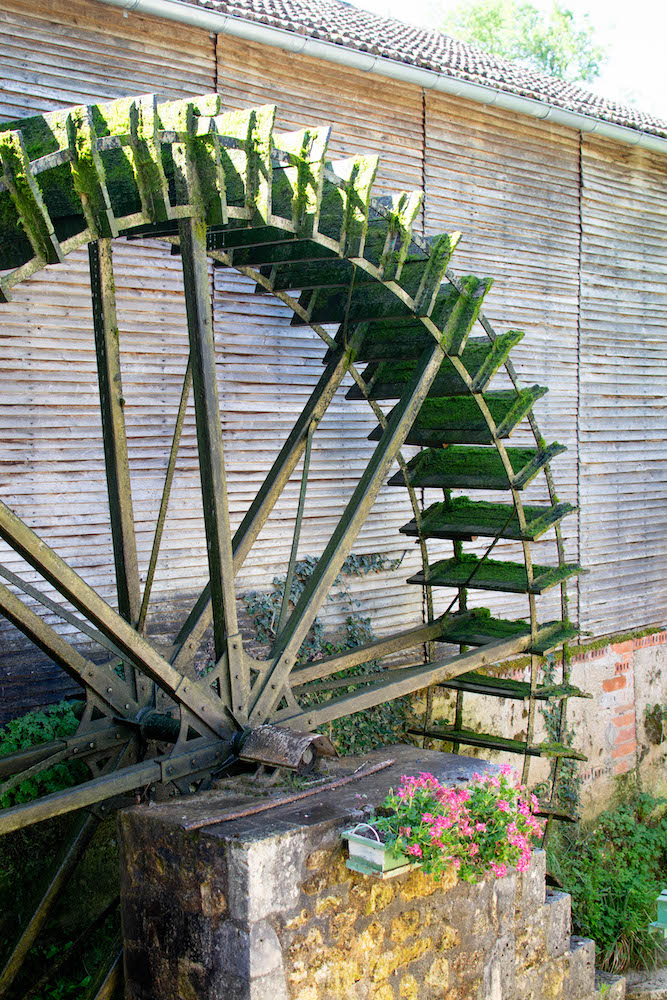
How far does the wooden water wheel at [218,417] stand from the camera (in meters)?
3.90

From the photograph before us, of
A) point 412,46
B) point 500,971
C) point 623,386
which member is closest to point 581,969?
point 500,971

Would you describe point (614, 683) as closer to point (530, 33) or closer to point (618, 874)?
point (618, 874)

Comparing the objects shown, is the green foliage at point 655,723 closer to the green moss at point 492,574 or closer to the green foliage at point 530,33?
the green moss at point 492,574

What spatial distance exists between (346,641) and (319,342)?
2.07 metres

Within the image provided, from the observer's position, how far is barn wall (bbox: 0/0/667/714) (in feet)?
18.1

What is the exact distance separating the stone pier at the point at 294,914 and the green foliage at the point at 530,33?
24509 millimetres

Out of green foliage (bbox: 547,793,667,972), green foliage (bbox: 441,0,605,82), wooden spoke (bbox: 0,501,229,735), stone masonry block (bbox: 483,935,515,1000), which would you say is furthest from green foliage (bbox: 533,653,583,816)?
green foliage (bbox: 441,0,605,82)

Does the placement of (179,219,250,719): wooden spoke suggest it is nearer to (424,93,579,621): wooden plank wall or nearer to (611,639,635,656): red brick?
(424,93,579,621): wooden plank wall

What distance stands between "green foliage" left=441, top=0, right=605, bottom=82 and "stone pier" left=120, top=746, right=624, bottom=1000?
24.5m

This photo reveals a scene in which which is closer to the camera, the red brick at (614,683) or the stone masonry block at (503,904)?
the stone masonry block at (503,904)

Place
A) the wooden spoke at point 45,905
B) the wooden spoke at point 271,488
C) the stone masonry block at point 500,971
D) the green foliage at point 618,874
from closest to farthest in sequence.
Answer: the wooden spoke at point 45,905 < the stone masonry block at point 500,971 < the wooden spoke at point 271,488 < the green foliage at point 618,874

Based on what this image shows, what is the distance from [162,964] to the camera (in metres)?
3.87

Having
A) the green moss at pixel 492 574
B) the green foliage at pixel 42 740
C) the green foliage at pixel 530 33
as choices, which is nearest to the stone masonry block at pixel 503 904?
the green moss at pixel 492 574

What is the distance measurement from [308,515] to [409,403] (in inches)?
66.2
